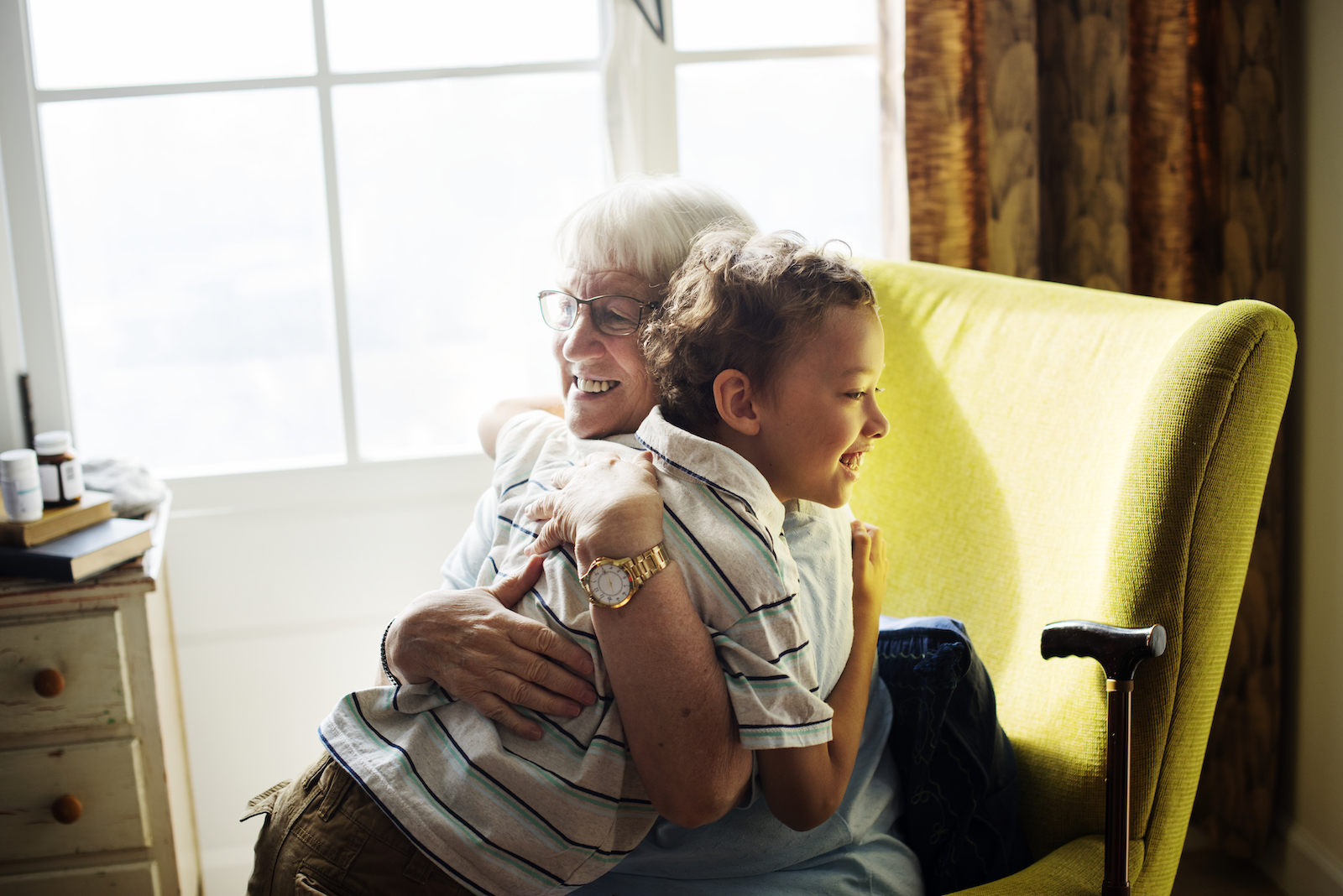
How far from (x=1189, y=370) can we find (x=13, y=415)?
81.4 inches

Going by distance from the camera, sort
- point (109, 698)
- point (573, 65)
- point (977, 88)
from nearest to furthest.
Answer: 1. point (109, 698)
2. point (977, 88)
3. point (573, 65)

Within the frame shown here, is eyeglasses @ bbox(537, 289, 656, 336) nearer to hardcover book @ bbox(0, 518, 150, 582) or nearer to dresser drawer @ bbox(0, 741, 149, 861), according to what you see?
hardcover book @ bbox(0, 518, 150, 582)

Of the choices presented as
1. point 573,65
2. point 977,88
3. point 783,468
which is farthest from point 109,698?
point 977,88

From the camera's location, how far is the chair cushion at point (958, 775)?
1.11 m

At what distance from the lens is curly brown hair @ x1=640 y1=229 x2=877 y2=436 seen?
97 centimetres

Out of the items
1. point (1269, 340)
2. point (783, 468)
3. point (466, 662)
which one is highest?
point (1269, 340)

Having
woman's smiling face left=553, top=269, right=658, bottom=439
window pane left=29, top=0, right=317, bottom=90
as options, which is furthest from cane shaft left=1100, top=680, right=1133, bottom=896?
window pane left=29, top=0, right=317, bottom=90

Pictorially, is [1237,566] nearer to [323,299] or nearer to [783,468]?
[783,468]

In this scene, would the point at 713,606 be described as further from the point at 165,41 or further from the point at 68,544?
the point at 165,41

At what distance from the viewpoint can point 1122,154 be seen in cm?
189

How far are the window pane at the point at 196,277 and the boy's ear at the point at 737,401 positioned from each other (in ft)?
4.57

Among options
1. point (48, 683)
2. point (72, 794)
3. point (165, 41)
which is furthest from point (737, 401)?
point (165, 41)

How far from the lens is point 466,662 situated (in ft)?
3.23

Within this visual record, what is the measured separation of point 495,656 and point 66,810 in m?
1.00
